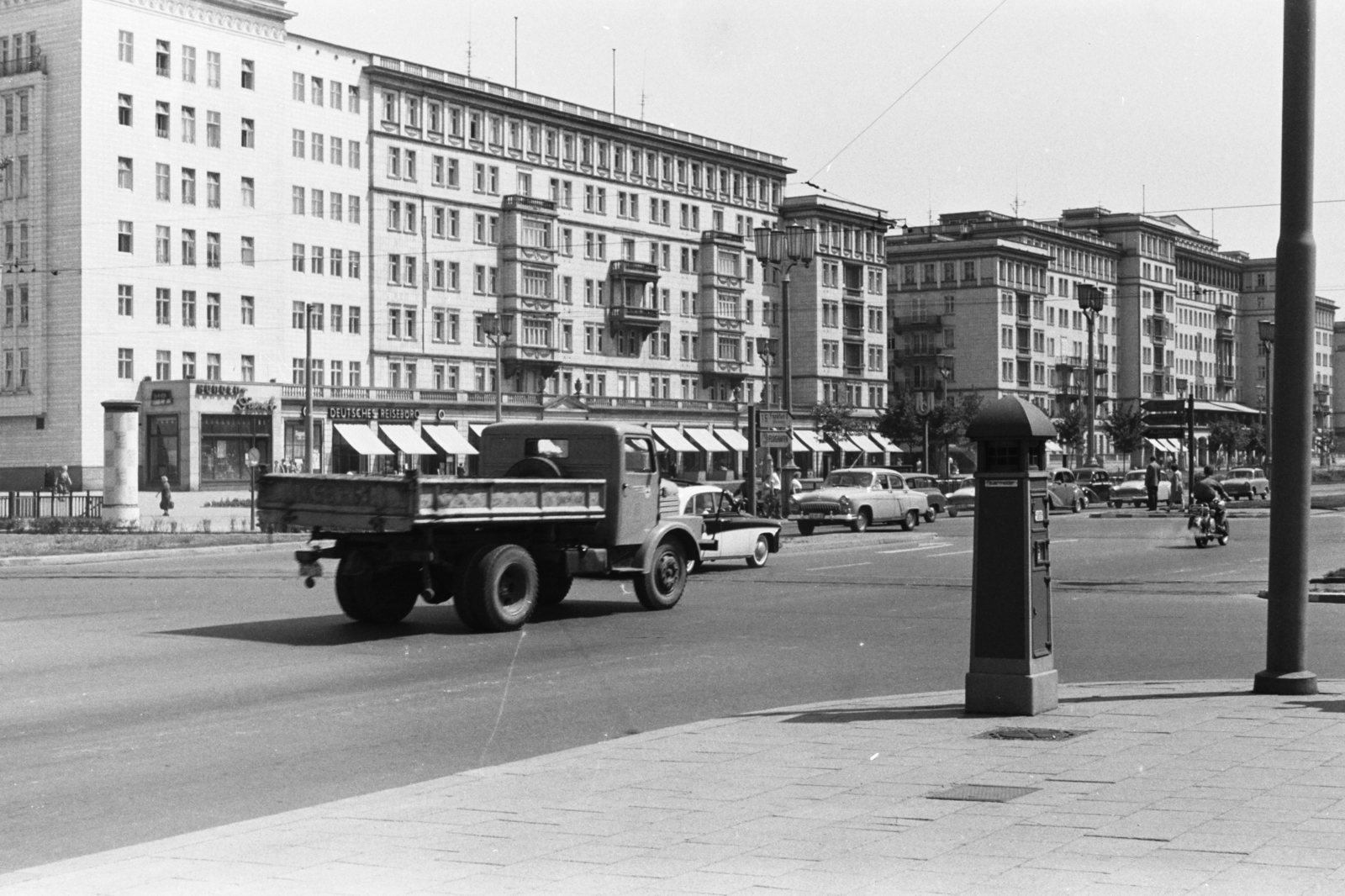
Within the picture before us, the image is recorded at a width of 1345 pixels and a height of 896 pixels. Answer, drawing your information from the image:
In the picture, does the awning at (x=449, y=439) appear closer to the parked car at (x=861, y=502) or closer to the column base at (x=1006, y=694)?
the parked car at (x=861, y=502)

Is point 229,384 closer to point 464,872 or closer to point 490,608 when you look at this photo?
point 490,608

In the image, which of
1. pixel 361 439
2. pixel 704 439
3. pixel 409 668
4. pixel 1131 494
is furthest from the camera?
pixel 704 439

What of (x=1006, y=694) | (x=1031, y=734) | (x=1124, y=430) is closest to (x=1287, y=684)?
(x=1006, y=694)

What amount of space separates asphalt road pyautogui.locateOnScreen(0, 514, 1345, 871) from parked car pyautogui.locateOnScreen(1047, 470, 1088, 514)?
33209 millimetres

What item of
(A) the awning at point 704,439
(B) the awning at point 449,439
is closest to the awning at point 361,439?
(B) the awning at point 449,439

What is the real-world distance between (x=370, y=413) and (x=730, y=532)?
5806 centimetres

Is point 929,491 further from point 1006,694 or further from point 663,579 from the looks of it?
point 1006,694

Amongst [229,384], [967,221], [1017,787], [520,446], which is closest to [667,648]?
[520,446]

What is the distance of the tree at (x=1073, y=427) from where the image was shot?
314 ft

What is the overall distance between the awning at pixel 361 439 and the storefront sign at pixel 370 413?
47 centimetres

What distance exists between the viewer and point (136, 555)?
3331 cm

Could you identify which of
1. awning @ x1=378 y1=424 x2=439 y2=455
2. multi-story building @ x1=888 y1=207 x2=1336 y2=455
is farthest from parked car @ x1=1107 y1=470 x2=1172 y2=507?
multi-story building @ x1=888 y1=207 x2=1336 y2=455

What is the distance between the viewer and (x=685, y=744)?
949 cm

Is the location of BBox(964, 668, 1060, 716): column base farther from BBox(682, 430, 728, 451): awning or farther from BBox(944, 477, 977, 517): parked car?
BBox(682, 430, 728, 451): awning
